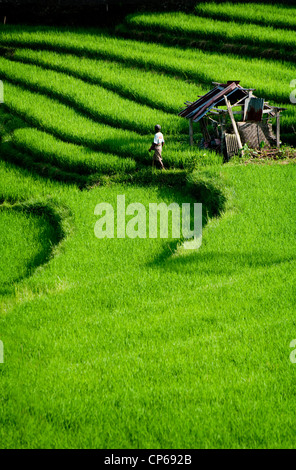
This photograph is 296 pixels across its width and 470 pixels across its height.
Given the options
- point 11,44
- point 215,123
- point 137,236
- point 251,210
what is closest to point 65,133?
point 215,123

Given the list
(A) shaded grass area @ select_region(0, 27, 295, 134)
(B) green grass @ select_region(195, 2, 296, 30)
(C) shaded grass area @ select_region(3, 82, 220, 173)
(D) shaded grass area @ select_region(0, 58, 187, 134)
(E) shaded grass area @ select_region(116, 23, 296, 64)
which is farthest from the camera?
(B) green grass @ select_region(195, 2, 296, 30)

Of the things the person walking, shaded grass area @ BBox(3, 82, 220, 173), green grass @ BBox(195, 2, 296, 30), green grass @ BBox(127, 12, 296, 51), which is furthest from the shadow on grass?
green grass @ BBox(195, 2, 296, 30)

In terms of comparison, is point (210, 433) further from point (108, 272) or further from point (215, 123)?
point (215, 123)

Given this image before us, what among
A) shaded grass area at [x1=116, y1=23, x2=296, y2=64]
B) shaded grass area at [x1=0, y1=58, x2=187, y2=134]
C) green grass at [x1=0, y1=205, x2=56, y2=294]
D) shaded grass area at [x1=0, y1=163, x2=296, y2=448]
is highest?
shaded grass area at [x1=116, y1=23, x2=296, y2=64]

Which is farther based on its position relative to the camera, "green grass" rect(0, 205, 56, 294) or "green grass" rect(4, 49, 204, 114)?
"green grass" rect(4, 49, 204, 114)

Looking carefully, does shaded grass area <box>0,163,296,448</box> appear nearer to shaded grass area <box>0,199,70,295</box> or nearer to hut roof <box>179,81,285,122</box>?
shaded grass area <box>0,199,70,295</box>

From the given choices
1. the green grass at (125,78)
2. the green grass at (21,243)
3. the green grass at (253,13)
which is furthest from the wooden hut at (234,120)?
the green grass at (253,13)

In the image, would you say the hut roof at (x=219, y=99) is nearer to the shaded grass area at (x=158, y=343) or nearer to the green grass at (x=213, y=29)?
the shaded grass area at (x=158, y=343)
